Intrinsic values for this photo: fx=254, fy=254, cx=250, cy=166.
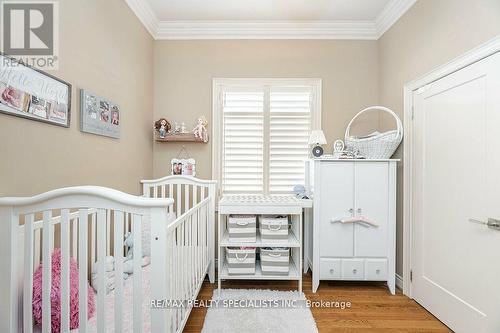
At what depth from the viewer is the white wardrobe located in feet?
7.27

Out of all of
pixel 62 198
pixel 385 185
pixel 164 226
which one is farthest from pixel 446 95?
pixel 62 198

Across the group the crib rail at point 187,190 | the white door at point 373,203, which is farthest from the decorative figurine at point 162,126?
the white door at point 373,203

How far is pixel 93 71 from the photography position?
171cm

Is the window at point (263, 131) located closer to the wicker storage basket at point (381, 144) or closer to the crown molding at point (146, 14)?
the wicker storage basket at point (381, 144)

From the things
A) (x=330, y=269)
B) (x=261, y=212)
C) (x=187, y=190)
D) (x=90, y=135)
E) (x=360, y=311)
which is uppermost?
(x=90, y=135)

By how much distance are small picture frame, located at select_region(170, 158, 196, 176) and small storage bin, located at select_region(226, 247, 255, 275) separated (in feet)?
3.16

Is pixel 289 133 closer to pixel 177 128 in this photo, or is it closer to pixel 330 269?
pixel 177 128

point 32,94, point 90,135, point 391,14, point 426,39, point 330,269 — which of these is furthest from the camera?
point 391,14

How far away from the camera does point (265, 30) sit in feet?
8.80

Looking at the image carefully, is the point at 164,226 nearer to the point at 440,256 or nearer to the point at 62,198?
the point at 62,198

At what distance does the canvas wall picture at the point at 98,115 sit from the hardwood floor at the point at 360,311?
1.49 meters

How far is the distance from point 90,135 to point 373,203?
227 centimetres

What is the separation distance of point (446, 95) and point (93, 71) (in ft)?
7.97

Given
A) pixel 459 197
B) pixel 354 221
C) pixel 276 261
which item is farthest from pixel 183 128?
pixel 459 197
